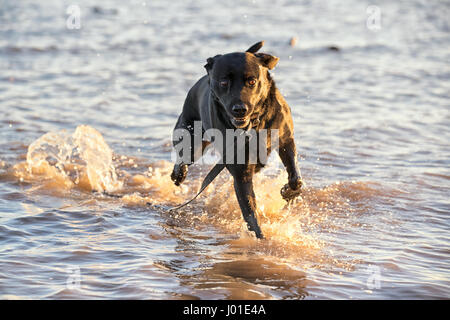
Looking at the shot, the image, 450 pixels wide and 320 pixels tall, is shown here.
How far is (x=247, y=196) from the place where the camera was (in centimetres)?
484

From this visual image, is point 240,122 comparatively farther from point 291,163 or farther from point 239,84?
point 291,163

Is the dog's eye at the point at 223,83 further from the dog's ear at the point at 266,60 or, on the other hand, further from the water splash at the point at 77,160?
the water splash at the point at 77,160

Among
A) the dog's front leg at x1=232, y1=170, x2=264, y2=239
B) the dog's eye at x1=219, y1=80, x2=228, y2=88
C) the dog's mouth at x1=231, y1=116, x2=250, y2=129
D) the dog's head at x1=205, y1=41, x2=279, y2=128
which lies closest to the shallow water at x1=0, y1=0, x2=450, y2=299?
the dog's front leg at x1=232, y1=170, x2=264, y2=239

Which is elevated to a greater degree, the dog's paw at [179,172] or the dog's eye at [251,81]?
the dog's eye at [251,81]

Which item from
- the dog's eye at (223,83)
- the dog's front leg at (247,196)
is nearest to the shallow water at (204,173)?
the dog's front leg at (247,196)

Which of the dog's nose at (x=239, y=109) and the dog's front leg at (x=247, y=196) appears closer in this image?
the dog's nose at (x=239, y=109)

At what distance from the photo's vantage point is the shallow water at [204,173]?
4.43 metres

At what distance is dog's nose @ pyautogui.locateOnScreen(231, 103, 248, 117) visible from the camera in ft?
13.8

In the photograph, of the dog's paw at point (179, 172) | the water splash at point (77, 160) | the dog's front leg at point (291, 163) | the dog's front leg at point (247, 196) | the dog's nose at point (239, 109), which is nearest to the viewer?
the dog's nose at point (239, 109)

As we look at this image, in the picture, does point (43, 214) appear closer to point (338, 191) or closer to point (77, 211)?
point (77, 211)

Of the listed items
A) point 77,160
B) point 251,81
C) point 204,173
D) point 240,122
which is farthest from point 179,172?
point 77,160

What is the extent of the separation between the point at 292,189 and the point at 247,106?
1.13 m

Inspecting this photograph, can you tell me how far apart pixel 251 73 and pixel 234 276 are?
134 centimetres
